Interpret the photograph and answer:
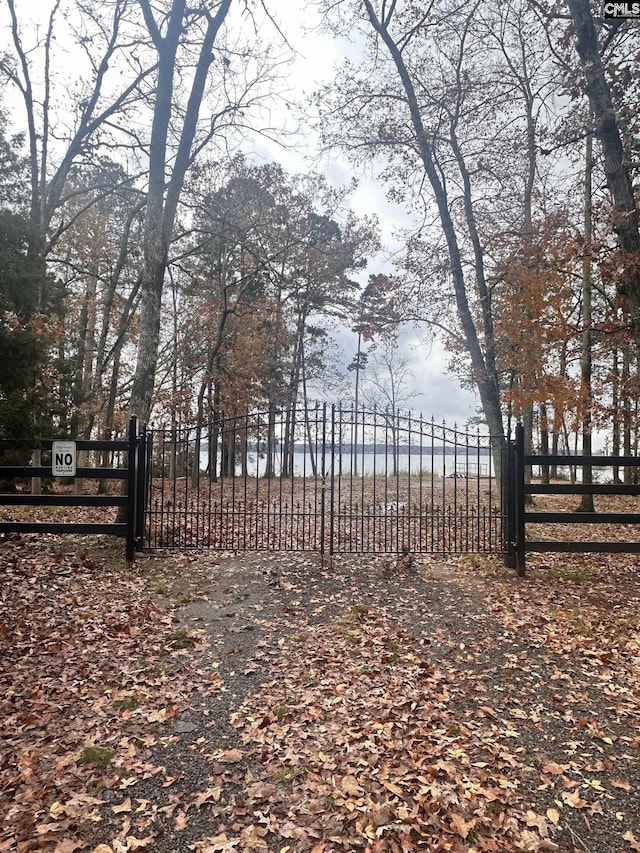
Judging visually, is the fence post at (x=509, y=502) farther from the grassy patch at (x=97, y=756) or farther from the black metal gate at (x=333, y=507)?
the grassy patch at (x=97, y=756)

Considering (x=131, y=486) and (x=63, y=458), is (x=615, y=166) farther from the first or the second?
(x=63, y=458)

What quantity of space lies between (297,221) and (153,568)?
1396cm

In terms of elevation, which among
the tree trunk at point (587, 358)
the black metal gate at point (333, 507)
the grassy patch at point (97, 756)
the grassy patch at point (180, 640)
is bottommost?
the grassy patch at point (97, 756)

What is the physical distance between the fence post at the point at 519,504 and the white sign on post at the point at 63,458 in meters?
6.13

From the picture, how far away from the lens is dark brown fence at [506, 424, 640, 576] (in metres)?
6.56

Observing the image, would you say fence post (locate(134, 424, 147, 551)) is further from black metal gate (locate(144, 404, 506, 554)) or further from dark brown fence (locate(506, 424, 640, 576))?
dark brown fence (locate(506, 424, 640, 576))

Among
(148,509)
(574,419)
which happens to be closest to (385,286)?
(574,419)

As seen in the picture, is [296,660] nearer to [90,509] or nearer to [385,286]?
[90,509]

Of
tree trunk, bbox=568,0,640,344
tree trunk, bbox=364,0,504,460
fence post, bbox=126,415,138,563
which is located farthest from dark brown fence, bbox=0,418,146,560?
tree trunk, bbox=364,0,504,460

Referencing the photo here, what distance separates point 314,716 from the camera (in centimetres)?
347

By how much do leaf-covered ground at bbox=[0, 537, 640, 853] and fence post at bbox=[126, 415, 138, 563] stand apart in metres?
0.63

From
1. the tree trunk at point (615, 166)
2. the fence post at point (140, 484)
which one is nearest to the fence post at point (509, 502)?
the tree trunk at point (615, 166)

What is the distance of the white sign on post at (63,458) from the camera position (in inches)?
267

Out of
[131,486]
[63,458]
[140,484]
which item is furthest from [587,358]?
[63,458]
